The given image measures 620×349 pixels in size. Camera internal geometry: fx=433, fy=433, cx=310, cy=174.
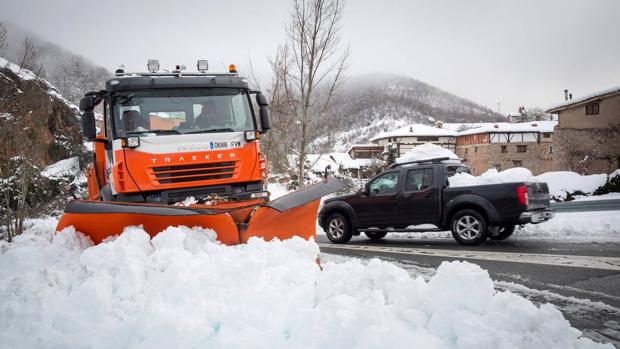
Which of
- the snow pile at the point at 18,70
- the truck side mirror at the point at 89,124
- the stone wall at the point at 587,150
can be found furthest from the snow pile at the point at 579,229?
the stone wall at the point at 587,150

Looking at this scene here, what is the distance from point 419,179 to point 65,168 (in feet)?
89.4

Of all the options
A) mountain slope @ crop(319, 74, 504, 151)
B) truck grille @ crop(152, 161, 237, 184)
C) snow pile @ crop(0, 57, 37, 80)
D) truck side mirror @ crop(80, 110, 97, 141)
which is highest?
mountain slope @ crop(319, 74, 504, 151)

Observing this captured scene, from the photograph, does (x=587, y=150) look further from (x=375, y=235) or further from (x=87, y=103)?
(x=87, y=103)

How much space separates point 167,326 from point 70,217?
249 cm

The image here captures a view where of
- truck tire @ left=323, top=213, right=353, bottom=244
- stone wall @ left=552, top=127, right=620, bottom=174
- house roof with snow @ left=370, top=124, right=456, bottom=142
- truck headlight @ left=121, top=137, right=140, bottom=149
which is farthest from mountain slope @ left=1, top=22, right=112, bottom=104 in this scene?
house roof with snow @ left=370, top=124, right=456, bottom=142

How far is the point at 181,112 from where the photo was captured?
6.23 m

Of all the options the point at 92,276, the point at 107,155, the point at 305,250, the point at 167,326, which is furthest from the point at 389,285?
the point at 107,155

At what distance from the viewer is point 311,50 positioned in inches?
602

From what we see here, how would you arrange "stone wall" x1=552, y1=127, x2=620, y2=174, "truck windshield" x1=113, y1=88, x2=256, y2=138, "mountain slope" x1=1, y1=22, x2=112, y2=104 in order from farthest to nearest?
"stone wall" x1=552, y1=127, x2=620, y2=174, "mountain slope" x1=1, y1=22, x2=112, y2=104, "truck windshield" x1=113, y1=88, x2=256, y2=138

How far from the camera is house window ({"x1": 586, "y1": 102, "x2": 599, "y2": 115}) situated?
97.8ft

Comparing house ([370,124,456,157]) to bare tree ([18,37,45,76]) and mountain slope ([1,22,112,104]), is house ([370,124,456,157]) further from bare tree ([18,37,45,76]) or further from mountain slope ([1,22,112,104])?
bare tree ([18,37,45,76])

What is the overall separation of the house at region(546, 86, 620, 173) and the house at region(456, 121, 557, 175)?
2720cm

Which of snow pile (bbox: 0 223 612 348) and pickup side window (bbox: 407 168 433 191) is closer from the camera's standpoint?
snow pile (bbox: 0 223 612 348)

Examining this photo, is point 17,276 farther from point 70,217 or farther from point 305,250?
point 305,250
